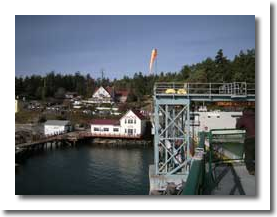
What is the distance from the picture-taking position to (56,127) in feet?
78.3

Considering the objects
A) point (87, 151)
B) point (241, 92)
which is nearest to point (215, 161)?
point (241, 92)

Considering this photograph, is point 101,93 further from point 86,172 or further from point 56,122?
point 86,172

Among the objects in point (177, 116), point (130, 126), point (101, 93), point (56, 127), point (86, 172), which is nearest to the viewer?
point (177, 116)

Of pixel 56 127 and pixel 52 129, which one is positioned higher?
pixel 56 127

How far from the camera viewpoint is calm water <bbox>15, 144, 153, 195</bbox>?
979 cm

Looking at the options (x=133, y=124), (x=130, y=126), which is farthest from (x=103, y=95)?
(x=133, y=124)

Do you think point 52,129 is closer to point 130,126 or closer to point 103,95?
point 130,126

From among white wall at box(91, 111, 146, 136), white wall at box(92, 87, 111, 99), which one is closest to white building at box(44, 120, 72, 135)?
white wall at box(91, 111, 146, 136)

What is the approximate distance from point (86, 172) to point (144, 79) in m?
21.6

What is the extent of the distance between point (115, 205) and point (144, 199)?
496mm

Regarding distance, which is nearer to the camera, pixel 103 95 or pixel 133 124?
pixel 133 124

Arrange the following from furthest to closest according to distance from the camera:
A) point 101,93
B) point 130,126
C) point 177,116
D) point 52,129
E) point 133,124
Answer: point 101,93 < point 52,129 < point 130,126 < point 133,124 < point 177,116

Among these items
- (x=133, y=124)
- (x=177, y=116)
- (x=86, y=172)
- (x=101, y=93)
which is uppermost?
(x=101, y=93)
